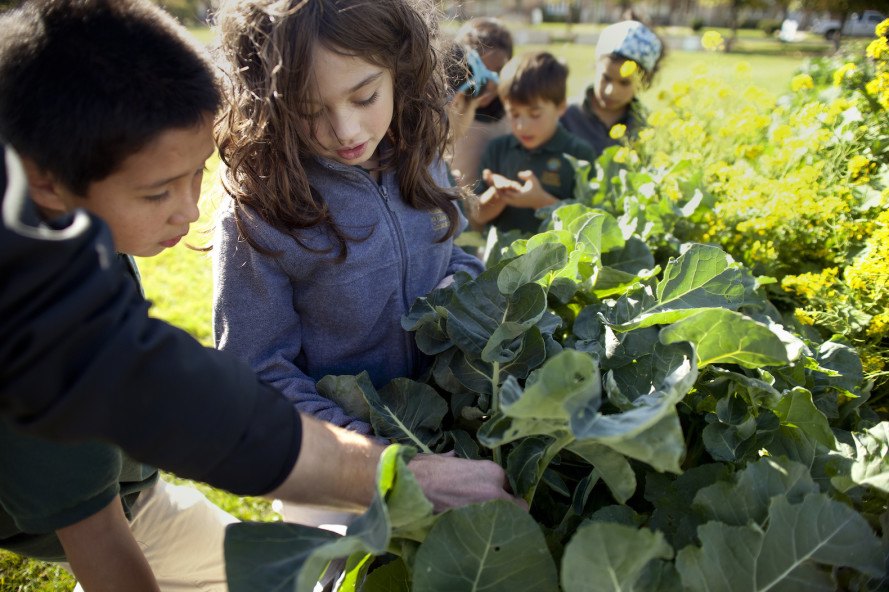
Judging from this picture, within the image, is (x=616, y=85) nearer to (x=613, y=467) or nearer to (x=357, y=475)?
(x=613, y=467)

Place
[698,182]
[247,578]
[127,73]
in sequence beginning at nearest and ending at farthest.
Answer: [247,578], [127,73], [698,182]

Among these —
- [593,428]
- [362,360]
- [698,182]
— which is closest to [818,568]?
[593,428]

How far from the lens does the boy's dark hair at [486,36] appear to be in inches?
153

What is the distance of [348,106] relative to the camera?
4.76ft

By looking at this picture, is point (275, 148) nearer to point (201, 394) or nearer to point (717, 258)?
point (201, 394)

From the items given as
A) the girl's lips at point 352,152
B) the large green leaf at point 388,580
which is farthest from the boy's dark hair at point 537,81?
the large green leaf at point 388,580

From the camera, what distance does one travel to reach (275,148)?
1.44 meters

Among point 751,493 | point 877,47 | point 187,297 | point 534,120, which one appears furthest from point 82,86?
point 187,297

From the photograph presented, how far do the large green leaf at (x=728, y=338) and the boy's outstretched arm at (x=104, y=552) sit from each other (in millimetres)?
1013

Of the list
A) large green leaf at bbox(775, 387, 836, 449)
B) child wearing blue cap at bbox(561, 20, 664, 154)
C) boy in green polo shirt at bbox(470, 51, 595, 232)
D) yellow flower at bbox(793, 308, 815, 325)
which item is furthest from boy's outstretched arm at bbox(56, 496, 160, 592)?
child wearing blue cap at bbox(561, 20, 664, 154)

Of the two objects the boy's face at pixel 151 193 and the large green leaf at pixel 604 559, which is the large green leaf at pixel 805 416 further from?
the boy's face at pixel 151 193

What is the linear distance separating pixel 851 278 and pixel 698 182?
2.25 ft

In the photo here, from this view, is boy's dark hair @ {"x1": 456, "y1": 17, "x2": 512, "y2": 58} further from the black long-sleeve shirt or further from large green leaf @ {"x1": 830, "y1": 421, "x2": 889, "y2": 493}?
the black long-sleeve shirt

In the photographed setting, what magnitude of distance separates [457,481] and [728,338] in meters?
0.52
